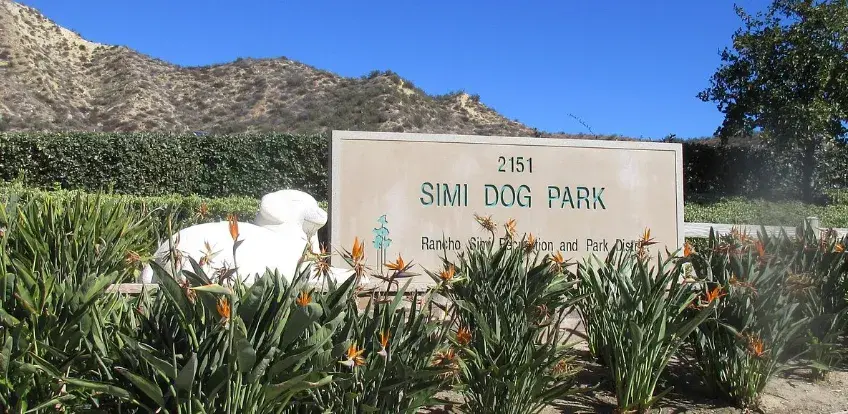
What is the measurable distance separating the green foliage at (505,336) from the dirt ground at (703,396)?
0.83ft

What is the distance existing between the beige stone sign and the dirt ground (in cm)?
139

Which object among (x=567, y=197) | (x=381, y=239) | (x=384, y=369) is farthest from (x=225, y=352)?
(x=567, y=197)

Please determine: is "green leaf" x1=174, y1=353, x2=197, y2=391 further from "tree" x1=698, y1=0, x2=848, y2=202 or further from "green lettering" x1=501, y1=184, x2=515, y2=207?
"tree" x1=698, y1=0, x2=848, y2=202

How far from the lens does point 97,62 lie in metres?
37.5

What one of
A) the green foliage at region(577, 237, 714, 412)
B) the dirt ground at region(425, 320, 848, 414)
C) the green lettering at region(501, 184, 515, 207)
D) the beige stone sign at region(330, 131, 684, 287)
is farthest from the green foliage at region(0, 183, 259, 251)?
the green lettering at region(501, 184, 515, 207)

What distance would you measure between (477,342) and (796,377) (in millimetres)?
2171

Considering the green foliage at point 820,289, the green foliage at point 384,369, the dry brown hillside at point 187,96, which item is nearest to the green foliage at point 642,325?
the green foliage at point 820,289

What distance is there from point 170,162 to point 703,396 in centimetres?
1393

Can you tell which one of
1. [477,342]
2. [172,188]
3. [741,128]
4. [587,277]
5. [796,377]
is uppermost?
[741,128]

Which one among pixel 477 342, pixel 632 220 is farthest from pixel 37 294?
pixel 632 220

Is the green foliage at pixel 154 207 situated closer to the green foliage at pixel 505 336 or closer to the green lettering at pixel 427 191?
the green foliage at pixel 505 336

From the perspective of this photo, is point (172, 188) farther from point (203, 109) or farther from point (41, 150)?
point (203, 109)

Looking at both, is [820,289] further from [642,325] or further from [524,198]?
[524,198]

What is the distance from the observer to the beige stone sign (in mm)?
5004
